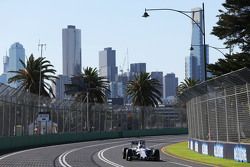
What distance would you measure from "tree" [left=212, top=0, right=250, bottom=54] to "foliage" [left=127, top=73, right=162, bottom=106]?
45395mm

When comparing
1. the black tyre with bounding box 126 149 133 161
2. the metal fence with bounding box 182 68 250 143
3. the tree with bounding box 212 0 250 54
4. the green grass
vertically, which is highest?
the tree with bounding box 212 0 250 54

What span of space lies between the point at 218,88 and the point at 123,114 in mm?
51943

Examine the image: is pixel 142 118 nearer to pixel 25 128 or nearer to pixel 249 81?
pixel 25 128

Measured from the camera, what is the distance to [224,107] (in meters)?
29.3

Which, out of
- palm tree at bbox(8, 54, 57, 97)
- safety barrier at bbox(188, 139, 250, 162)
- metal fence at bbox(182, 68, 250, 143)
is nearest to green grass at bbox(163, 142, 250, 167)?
safety barrier at bbox(188, 139, 250, 162)

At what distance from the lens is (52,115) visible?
59.9 m

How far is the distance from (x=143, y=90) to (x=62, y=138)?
38.4 meters

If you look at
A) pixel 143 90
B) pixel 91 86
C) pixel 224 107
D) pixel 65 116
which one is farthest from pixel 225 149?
pixel 143 90

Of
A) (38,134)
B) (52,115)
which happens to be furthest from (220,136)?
(52,115)

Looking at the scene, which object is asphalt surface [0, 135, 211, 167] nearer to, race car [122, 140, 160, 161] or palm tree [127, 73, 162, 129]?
race car [122, 140, 160, 161]

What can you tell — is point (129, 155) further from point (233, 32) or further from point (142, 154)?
point (233, 32)

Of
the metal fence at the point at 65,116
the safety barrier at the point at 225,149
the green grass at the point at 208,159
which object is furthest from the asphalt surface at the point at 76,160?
the metal fence at the point at 65,116

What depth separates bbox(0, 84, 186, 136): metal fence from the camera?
4522cm

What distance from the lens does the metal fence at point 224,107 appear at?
1022 inches
